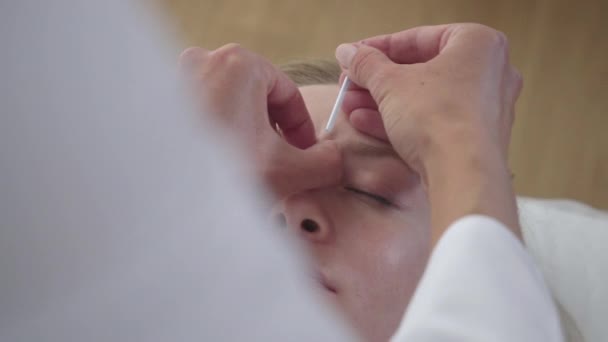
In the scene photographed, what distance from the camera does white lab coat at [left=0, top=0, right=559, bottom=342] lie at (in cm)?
44

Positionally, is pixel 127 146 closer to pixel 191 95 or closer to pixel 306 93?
pixel 191 95

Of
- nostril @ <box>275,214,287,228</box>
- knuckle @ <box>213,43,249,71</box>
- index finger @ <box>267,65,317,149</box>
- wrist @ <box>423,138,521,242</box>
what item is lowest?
nostril @ <box>275,214,287,228</box>

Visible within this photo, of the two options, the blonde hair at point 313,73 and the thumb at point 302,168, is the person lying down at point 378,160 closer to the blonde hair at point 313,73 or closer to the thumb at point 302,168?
the thumb at point 302,168

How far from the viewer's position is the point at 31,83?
44 centimetres

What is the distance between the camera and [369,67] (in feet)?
2.09

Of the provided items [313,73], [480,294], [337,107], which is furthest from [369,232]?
[313,73]

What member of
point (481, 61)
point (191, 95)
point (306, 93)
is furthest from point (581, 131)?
point (191, 95)

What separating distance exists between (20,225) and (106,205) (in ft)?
0.18

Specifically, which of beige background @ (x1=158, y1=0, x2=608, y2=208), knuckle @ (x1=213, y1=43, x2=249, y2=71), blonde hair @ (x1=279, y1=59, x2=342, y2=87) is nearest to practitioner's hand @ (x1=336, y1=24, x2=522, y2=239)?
knuckle @ (x1=213, y1=43, x2=249, y2=71)

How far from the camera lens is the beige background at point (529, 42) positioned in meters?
1.41

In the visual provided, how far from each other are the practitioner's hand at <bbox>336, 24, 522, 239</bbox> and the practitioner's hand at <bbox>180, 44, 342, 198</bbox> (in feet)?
0.22

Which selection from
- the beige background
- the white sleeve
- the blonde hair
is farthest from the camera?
the beige background

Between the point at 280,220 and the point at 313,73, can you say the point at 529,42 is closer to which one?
the point at 313,73

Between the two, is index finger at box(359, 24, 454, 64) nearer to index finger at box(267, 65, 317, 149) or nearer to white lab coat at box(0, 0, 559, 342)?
index finger at box(267, 65, 317, 149)
